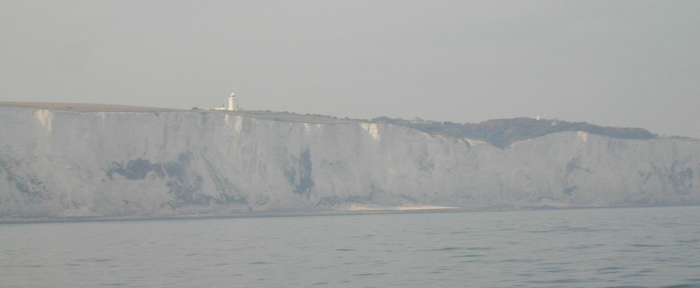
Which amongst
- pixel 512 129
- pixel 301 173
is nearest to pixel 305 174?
pixel 301 173

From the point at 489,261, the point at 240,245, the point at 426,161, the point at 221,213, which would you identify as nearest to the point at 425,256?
the point at 489,261

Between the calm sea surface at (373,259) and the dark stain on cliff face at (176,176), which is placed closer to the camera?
the calm sea surface at (373,259)

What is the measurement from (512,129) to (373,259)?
45270 millimetres

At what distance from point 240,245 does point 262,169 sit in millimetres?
26989

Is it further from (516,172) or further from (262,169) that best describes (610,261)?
(516,172)

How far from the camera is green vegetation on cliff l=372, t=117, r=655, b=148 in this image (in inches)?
2296

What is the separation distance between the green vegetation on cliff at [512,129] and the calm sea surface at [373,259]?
31.8 metres

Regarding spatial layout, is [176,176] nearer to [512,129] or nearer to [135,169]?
[135,169]

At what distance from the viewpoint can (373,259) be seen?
693 inches

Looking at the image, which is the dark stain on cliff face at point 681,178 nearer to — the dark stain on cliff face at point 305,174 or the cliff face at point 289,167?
the cliff face at point 289,167

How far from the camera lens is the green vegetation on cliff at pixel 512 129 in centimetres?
5831

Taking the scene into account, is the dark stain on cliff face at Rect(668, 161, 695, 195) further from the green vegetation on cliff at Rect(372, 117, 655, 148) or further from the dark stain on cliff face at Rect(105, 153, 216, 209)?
the dark stain on cliff face at Rect(105, 153, 216, 209)

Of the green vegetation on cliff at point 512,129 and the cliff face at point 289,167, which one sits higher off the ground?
the green vegetation on cliff at point 512,129

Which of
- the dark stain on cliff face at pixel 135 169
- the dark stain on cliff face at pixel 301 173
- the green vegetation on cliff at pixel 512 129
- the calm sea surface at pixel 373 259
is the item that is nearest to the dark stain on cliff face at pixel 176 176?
the dark stain on cliff face at pixel 135 169
